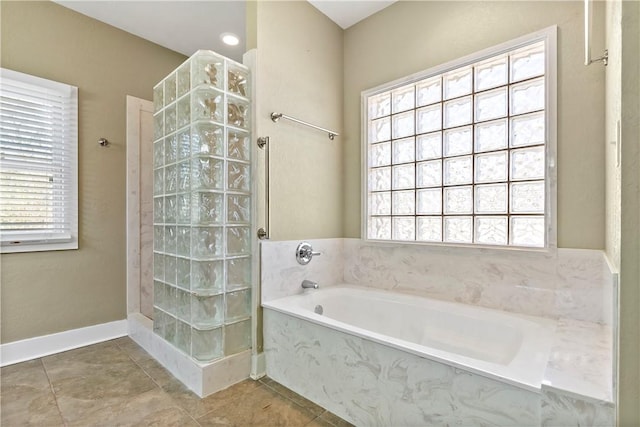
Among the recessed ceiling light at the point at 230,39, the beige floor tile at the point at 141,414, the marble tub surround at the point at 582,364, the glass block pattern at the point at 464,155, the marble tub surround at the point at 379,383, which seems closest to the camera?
the marble tub surround at the point at 582,364

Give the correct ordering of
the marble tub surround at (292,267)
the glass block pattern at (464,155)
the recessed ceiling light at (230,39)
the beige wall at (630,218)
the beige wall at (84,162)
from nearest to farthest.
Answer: the beige wall at (630,218), the glass block pattern at (464,155), the marble tub surround at (292,267), the beige wall at (84,162), the recessed ceiling light at (230,39)

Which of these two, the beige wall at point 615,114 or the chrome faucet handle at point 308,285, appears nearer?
the beige wall at point 615,114

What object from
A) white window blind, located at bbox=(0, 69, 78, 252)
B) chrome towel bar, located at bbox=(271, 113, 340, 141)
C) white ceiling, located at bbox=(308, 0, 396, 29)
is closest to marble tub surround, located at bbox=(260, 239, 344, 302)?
chrome towel bar, located at bbox=(271, 113, 340, 141)

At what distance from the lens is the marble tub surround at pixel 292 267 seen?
196 cm

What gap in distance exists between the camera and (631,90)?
2.66 feet

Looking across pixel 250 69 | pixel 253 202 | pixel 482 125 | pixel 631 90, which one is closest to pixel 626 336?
pixel 631 90

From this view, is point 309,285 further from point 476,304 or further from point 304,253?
point 476,304

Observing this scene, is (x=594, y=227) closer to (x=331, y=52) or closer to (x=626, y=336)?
(x=626, y=336)

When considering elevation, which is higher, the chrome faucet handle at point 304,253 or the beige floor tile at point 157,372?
the chrome faucet handle at point 304,253

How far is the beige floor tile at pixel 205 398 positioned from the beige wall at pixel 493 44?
4.32 ft

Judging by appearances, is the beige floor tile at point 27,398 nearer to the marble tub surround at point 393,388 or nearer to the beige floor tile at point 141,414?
the beige floor tile at point 141,414

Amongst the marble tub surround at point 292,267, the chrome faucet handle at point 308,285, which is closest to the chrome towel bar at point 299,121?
the marble tub surround at point 292,267

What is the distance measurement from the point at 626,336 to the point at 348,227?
6.03ft

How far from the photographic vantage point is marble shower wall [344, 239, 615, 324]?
5.02 ft
